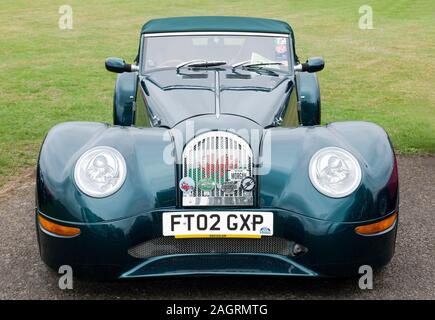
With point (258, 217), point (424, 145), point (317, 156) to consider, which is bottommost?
point (424, 145)

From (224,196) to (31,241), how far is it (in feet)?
5.91

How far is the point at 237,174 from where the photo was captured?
3969 millimetres

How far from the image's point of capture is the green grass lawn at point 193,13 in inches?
353

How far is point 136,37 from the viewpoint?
18.7 metres

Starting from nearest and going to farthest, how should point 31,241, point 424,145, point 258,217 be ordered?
point 258,217 < point 31,241 < point 424,145

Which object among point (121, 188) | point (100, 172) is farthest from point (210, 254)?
point (100, 172)

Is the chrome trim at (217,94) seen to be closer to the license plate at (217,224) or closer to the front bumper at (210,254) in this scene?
the license plate at (217,224)

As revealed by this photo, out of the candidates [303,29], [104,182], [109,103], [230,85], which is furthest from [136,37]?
[104,182]

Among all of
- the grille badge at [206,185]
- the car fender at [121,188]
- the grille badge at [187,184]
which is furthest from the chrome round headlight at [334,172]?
the car fender at [121,188]

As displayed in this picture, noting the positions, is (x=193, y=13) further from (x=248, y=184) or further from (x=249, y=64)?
(x=248, y=184)

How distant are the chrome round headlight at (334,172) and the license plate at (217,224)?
363 mm

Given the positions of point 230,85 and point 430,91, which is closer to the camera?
point 230,85

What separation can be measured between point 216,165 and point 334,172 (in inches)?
25.9

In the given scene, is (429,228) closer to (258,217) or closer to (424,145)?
(258,217)
